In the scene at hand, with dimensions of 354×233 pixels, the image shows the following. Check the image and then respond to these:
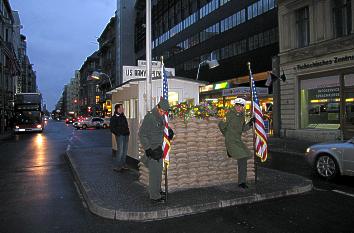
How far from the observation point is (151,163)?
6.57m

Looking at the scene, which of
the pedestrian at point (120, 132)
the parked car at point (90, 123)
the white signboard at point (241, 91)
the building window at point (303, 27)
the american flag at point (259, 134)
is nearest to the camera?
the american flag at point (259, 134)

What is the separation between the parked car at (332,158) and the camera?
28.7 feet

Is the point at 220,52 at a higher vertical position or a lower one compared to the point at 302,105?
higher

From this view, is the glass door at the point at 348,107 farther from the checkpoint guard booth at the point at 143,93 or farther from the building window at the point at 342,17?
the checkpoint guard booth at the point at 143,93

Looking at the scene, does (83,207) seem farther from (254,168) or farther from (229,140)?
(254,168)

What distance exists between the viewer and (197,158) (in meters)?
7.86

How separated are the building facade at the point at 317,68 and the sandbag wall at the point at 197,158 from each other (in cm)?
1328

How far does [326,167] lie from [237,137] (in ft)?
10.6

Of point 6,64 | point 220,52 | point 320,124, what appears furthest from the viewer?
point 6,64

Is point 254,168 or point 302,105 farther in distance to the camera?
point 302,105

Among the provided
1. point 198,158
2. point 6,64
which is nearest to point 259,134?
point 198,158

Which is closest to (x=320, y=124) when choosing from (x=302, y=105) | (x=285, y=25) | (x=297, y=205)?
(x=302, y=105)

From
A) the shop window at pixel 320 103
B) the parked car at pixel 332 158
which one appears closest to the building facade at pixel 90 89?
the shop window at pixel 320 103

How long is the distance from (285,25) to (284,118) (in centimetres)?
593
